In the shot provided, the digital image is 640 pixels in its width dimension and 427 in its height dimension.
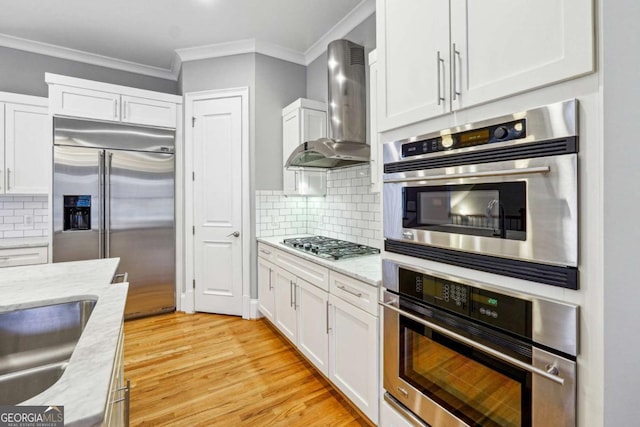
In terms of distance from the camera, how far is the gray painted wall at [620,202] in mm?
820

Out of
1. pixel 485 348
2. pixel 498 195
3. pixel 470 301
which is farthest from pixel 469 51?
pixel 485 348

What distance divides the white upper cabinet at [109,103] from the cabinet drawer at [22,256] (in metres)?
1.33

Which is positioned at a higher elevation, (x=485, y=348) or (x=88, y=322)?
(x=88, y=322)

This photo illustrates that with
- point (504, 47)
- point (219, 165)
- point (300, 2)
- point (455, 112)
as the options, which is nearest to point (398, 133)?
point (455, 112)

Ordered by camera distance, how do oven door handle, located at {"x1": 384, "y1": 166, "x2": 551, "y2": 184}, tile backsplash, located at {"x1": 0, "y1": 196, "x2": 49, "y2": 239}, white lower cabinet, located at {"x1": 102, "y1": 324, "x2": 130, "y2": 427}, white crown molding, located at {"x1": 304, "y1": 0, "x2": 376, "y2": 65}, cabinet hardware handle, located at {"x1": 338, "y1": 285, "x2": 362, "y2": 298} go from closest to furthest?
white lower cabinet, located at {"x1": 102, "y1": 324, "x2": 130, "y2": 427} < oven door handle, located at {"x1": 384, "y1": 166, "x2": 551, "y2": 184} < cabinet hardware handle, located at {"x1": 338, "y1": 285, "x2": 362, "y2": 298} < white crown molding, located at {"x1": 304, "y1": 0, "x2": 376, "y2": 65} < tile backsplash, located at {"x1": 0, "y1": 196, "x2": 49, "y2": 239}

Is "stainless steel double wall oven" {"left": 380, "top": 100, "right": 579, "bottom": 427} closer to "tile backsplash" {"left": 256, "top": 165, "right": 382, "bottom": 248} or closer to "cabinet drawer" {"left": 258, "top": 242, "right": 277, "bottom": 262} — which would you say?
"tile backsplash" {"left": 256, "top": 165, "right": 382, "bottom": 248}

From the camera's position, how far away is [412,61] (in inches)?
53.4

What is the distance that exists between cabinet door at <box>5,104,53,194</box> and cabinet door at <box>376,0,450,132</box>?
10.6 feet

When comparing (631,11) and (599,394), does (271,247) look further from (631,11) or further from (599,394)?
(631,11)

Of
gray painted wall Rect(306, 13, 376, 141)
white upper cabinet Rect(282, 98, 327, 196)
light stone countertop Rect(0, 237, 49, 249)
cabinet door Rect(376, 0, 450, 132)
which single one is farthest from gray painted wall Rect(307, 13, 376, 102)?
light stone countertop Rect(0, 237, 49, 249)

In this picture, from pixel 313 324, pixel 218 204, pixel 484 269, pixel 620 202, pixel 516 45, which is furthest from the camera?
pixel 218 204

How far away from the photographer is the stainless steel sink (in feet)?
3.58

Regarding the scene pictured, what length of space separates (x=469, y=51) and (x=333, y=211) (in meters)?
2.23

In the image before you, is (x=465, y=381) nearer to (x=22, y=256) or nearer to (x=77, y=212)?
(x=77, y=212)
